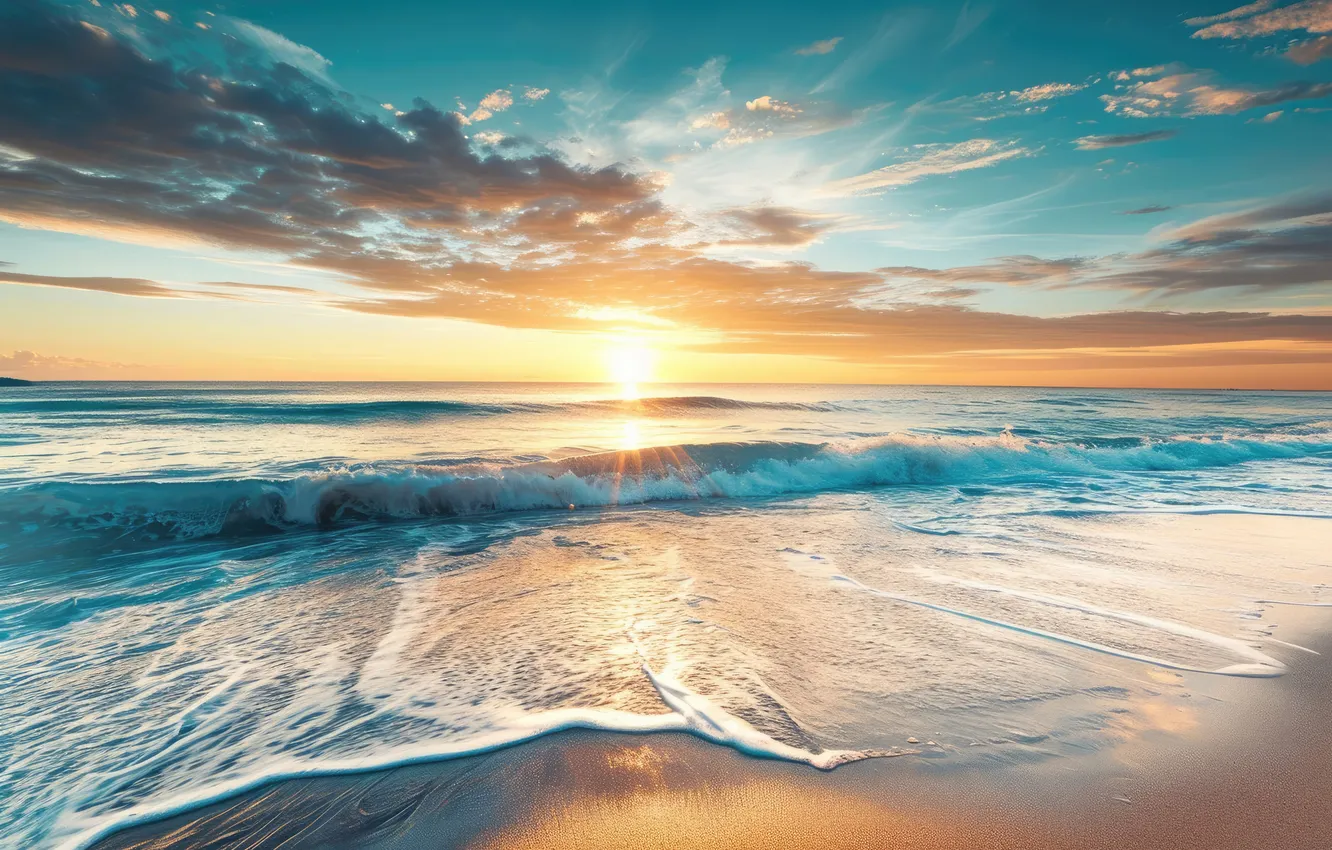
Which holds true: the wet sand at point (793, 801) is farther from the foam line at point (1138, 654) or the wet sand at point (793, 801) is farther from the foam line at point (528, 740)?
the foam line at point (1138, 654)

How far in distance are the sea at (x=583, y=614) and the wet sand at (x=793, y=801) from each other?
4.8 inches

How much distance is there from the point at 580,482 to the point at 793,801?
8923 millimetres


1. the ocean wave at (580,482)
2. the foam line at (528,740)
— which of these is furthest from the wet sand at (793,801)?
the ocean wave at (580,482)

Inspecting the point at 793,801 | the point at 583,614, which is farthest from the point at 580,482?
the point at 793,801

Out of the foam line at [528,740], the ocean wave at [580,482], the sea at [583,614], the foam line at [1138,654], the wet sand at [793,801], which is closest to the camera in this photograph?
the wet sand at [793,801]

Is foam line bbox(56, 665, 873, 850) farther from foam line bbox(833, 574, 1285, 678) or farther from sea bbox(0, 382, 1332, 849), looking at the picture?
foam line bbox(833, 574, 1285, 678)

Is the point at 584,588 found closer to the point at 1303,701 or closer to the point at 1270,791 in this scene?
the point at 1270,791

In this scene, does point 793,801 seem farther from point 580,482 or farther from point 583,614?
point 580,482

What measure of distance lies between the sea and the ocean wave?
0.21 ft

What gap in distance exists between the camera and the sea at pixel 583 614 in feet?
10.3

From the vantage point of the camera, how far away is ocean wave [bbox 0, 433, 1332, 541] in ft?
Answer: 28.5

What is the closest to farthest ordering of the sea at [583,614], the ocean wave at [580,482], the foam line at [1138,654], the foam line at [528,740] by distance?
1. the foam line at [528,740]
2. the sea at [583,614]
3. the foam line at [1138,654]
4. the ocean wave at [580,482]

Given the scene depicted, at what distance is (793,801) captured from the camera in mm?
2637

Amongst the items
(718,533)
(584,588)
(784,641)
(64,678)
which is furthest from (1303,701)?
(64,678)
